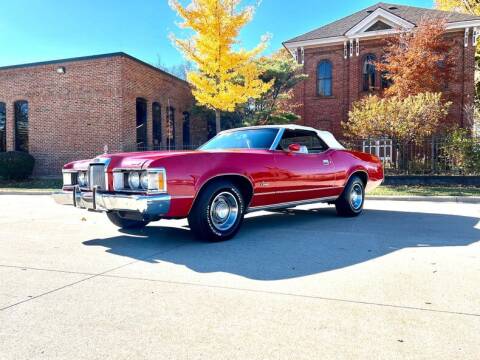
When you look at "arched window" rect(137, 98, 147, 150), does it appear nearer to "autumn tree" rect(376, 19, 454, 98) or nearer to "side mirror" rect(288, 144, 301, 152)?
"autumn tree" rect(376, 19, 454, 98)

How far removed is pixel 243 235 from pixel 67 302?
3.03m

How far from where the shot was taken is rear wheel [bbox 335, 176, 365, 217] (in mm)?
7618

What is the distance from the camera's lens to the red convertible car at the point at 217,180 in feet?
16.0

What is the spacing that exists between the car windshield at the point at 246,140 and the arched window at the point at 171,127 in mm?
14925

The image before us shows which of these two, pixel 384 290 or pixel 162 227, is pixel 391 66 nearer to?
pixel 162 227

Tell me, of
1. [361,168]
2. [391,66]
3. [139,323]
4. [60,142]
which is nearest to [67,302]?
[139,323]

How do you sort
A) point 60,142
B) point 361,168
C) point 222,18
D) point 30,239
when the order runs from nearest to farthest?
point 30,239, point 361,168, point 222,18, point 60,142

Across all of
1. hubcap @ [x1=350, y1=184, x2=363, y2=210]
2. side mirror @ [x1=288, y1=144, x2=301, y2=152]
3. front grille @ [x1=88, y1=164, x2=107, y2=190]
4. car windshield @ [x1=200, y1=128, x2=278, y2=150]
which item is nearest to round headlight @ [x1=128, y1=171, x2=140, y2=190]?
front grille @ [x1=88, y1=164, x2=107, y2=190]

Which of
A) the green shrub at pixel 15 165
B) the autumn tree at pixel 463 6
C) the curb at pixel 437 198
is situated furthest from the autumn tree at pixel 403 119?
the autumn tree at pixel 463 6

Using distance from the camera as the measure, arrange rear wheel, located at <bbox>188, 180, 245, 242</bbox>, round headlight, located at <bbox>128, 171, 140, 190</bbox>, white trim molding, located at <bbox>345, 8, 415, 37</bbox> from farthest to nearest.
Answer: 1. white trim molding, located at <bbox>345, 8, 415, 37</bbox>
2. rear wheel, located at <bbox>188, 180, 245, 242</bbox>
3. round headlight, located at <bbox>128, 171, 140, 190</bbox>

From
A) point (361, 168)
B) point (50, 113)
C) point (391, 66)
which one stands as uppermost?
point (391, 66)

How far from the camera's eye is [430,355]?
237 centimetres

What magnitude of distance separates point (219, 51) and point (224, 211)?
11.4 m

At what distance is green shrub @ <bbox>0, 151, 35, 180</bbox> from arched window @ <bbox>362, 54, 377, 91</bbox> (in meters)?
18.9
